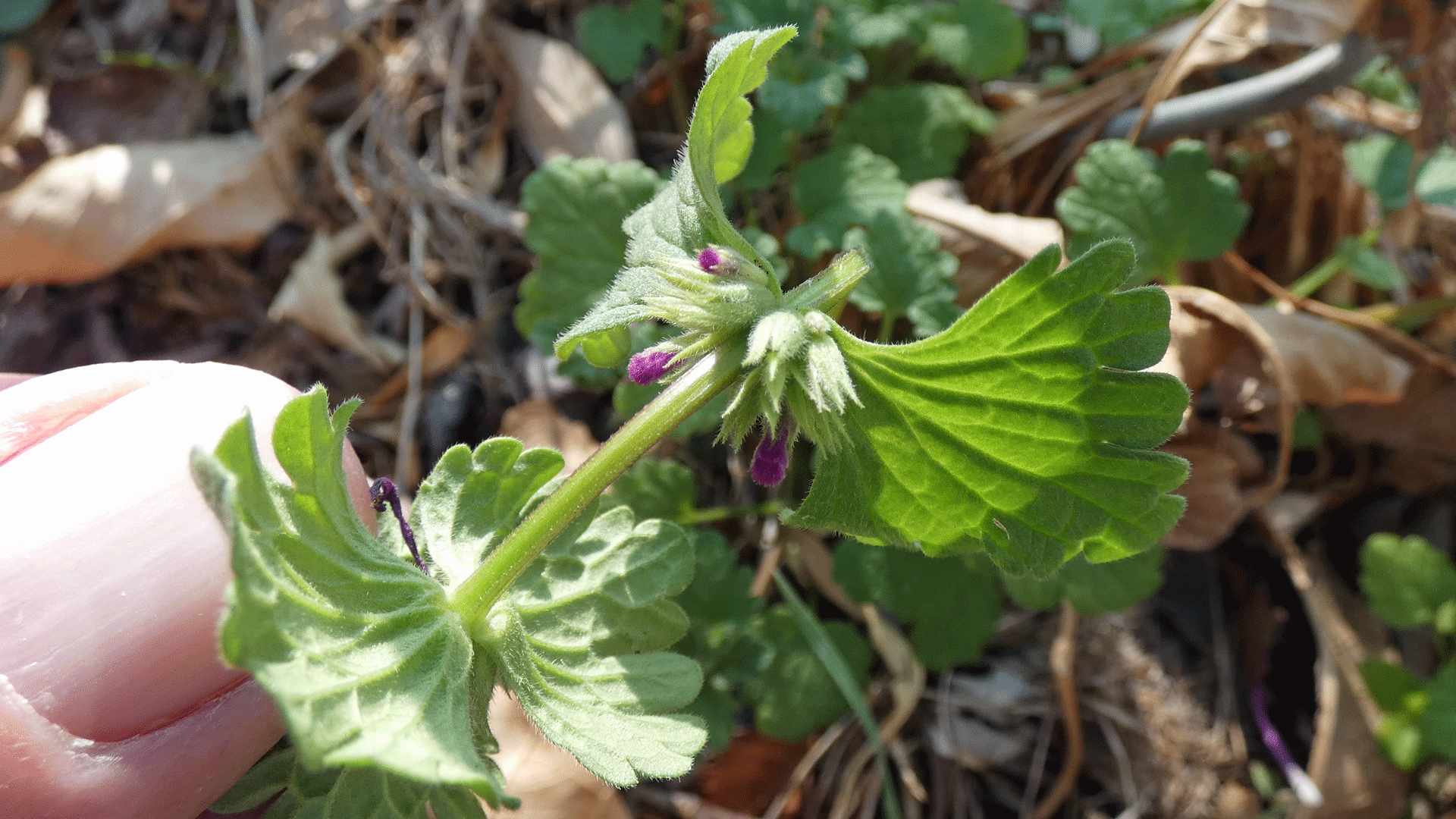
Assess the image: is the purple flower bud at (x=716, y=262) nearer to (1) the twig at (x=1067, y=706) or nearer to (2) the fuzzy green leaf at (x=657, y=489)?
(2) the fuzzy green leaf at (x=657, y=489)

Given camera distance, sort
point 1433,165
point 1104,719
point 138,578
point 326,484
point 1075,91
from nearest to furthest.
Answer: point 326,484, point 138,578, point 1433,165, point 1104,719, point 1075,91

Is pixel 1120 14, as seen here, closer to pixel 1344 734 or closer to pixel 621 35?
pixel 621 35

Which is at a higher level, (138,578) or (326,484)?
(326,484)

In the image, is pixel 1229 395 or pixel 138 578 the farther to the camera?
pixel 1229 395

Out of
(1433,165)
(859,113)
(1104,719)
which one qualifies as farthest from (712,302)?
(1433,165)

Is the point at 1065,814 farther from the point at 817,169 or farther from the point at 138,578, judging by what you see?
the point at 138,578

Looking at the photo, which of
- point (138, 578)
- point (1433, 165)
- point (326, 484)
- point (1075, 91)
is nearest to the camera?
point (326, 484)

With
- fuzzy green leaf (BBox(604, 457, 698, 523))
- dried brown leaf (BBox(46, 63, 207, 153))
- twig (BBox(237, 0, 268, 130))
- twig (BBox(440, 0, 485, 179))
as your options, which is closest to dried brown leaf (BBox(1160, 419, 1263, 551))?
fuzzy green leaf (BBox(604, 457, 698, 523))
